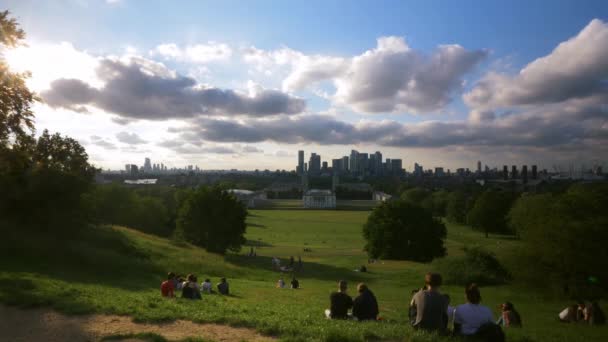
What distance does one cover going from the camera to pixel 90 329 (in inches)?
383

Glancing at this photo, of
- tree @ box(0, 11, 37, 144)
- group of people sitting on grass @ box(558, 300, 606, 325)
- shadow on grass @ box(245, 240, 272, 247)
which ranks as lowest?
shadow on grass @ box(245, 240, 272, 247)

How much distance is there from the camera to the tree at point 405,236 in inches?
1845

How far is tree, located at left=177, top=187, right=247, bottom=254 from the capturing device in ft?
152

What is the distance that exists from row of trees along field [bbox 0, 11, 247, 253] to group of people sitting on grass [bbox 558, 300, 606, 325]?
2239 cm

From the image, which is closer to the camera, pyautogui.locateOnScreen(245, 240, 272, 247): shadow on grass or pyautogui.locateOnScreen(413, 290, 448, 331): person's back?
pyautogui.locateOnScreen(413, 290, 448, 331): person's back

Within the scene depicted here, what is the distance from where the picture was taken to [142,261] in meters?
28.1

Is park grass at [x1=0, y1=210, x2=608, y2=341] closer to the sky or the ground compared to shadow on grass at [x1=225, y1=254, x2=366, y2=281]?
closer to the sky

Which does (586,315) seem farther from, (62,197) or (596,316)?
(62,197)

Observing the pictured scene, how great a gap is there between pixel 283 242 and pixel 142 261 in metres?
34.1

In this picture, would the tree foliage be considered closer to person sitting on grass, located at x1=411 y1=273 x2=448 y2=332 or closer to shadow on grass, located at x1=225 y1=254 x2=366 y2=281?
shadow on grass, located at x1=225 y1=254 x2=366 y2=281

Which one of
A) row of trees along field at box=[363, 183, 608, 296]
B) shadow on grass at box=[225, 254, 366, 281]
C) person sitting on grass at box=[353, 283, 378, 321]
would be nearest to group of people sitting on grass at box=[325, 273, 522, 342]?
person sitting on grass at box=[353, 283, 378, 321]

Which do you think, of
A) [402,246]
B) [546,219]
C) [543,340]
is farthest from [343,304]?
[402,246]

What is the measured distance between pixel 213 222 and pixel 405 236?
854 inches

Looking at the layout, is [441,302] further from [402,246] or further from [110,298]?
[402,246]
